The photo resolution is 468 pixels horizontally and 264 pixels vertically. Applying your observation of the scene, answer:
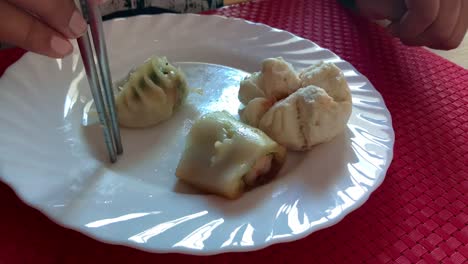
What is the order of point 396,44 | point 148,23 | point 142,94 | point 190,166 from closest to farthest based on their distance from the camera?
point 190,166 → point 142,94 → point 148,23 → point 396,44

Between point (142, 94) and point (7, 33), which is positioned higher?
point (7, 33)

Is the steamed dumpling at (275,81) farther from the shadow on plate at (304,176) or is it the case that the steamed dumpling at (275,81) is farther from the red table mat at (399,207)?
the red table mat at (399,207)

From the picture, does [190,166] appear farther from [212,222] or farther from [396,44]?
[396,44]

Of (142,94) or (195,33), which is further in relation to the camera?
(195,33)

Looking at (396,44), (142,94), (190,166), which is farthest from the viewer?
(396,44)

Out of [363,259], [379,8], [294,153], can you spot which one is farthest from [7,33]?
[379,8]

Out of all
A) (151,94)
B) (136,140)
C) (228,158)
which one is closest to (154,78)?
(151,94)

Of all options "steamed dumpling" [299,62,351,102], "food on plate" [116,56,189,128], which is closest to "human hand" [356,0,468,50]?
"steamed dumpling" [299,62,351,102]
